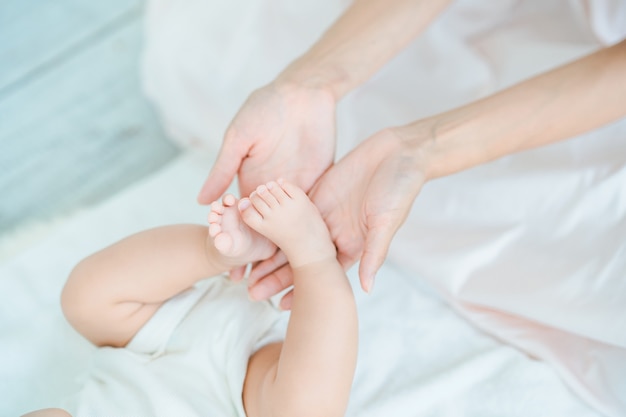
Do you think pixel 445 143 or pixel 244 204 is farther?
pixel 445 143

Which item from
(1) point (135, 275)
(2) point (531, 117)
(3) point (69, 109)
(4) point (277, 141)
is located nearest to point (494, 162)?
(2) point (531, 117)

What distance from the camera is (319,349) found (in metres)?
0.86

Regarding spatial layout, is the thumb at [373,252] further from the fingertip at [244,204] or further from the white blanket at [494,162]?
the white blanket at [494,162]

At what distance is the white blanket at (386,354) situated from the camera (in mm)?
1003

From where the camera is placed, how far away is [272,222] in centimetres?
86

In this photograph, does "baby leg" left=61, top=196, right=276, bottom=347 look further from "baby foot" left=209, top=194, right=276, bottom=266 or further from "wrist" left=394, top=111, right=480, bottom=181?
"wrist" left=394, top=111, right=480, bottom=181

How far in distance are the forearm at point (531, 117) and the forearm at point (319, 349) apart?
0.23 m

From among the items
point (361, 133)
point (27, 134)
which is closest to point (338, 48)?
point (361, 133)

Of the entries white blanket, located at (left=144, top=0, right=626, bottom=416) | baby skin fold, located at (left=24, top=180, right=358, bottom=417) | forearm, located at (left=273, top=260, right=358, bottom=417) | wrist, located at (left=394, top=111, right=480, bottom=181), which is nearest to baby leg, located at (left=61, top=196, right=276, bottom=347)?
baby skin fold, located at (left=24, top=180, right=358, bottom=417)

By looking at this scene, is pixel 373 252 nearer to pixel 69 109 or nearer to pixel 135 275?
pixel 135 275

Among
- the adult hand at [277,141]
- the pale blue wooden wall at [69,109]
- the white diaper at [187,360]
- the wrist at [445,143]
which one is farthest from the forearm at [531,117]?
the pale blue wooden wall at [69,109]

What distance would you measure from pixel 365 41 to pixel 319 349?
1.76ft

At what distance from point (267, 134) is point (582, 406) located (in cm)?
61

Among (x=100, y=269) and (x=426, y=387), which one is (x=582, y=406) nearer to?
(x=426, y=387)
